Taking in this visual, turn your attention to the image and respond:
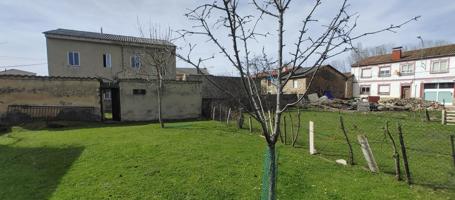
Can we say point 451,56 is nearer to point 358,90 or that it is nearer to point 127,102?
point 358,90

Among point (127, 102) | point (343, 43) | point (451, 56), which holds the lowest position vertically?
point (127, 102)

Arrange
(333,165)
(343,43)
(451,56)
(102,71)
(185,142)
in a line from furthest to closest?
1. (451,56)
2. (102,71)
3. (185,142)
4. (333,165)
5. (343,43)

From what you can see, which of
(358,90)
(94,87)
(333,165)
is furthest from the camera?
(358,90)

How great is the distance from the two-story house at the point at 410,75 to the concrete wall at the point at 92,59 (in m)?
27.9

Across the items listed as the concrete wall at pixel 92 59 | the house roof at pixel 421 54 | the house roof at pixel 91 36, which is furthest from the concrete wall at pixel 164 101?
the house roof at pixel 421 54

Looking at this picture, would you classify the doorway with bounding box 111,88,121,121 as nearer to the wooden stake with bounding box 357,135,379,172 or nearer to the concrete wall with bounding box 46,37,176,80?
the concrete wall with bounding box 46,37,176,80

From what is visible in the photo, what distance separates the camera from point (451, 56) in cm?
2827

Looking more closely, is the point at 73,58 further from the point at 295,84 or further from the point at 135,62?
the point at 295,84

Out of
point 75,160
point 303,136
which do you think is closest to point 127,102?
point 75,160

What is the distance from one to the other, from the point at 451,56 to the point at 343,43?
35.3m

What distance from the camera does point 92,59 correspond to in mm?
23812

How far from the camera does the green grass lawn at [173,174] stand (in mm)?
5309

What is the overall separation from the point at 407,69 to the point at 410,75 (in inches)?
36.5

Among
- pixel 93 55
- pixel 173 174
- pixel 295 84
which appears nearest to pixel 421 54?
pixel 295 84
